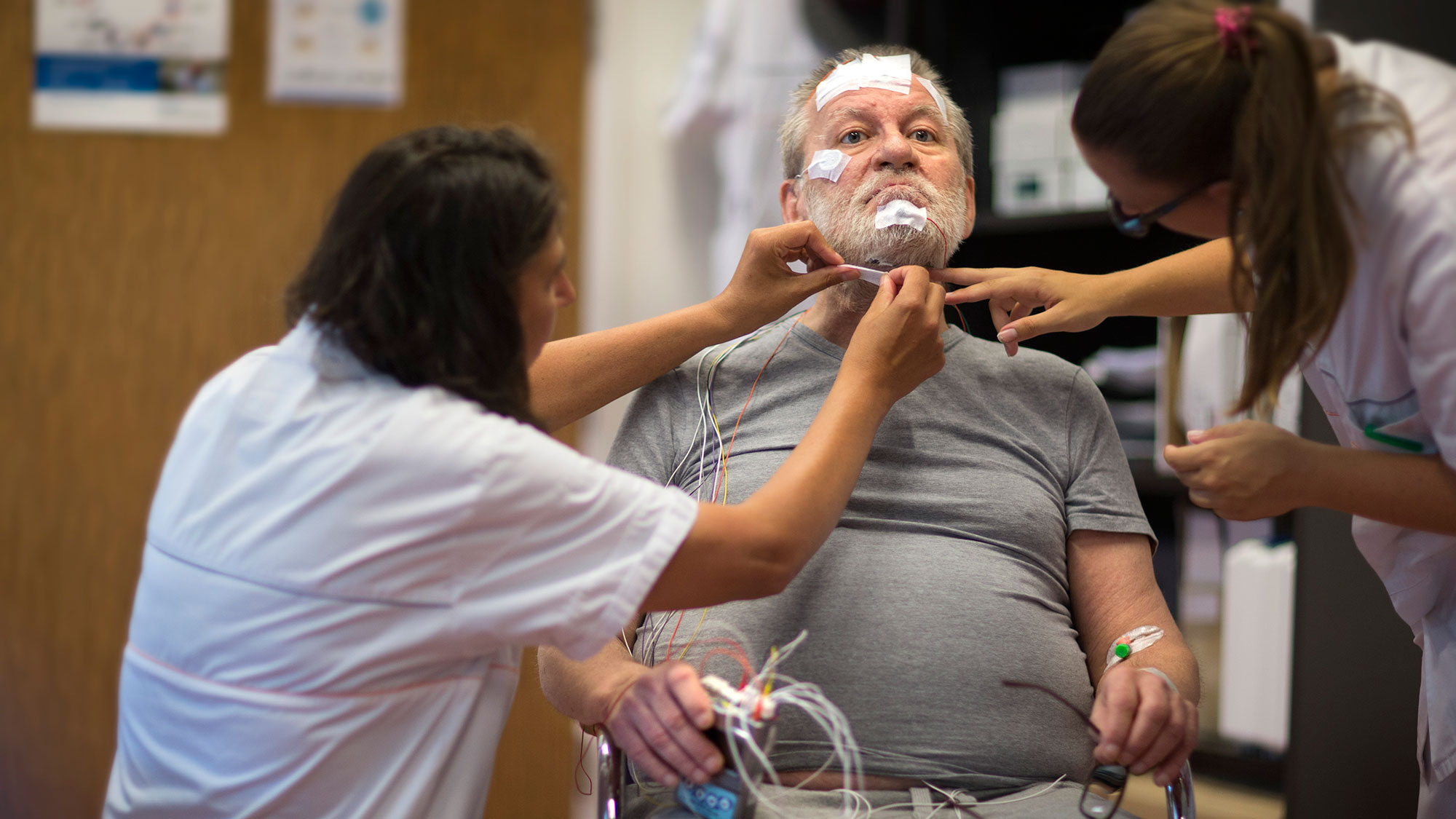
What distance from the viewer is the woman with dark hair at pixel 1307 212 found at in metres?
0.89

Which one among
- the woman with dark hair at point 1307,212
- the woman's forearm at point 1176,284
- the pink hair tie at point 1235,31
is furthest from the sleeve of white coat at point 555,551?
the woman's forearm at point 1176,284

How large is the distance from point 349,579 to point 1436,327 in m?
0.97

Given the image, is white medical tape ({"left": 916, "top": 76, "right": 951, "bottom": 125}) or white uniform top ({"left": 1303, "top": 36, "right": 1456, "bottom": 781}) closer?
white uniform top ({"left": 1303, "top": 36, "right": 1456, "bottom": 781})

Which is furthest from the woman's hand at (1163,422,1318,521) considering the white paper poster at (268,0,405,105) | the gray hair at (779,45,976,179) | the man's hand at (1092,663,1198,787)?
the white paper poster at (268,0,405,105)

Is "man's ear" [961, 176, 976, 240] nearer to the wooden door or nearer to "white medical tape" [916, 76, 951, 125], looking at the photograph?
"white medical tape" [916, 76, 951, 125]

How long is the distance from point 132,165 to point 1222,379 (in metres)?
2.45

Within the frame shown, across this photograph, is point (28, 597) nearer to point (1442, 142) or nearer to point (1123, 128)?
point (1123, 128)

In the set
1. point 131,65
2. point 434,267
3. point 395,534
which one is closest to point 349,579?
point 395,534

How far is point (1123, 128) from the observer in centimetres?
98

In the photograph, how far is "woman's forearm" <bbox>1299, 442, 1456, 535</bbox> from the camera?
989 mm

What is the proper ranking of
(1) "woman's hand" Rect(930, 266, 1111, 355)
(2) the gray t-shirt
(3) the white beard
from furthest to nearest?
1. (3) the white beard
2. (1) "woman's hand" Rect(930, 266, 1111, 355)
3. (2) the gray t-shirt

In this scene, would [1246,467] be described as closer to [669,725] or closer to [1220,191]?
[1220,191]

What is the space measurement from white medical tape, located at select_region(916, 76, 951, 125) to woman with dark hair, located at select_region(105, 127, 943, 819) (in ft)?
2.48

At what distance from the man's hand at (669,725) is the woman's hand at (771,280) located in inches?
20.5
